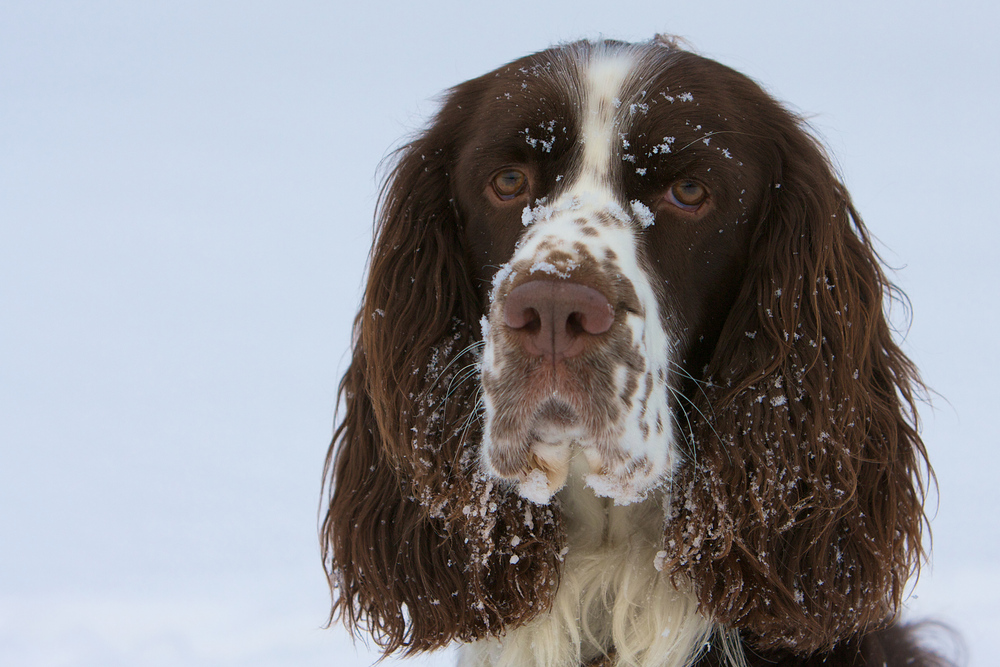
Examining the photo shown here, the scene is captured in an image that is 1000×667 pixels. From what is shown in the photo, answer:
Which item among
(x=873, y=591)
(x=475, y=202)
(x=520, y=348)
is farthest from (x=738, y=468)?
(x=475, y=202)

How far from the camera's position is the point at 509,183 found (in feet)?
8.52

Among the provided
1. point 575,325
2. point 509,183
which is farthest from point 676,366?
point 509,183

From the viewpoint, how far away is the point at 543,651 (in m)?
2.67

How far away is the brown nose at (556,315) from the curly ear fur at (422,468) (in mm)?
567

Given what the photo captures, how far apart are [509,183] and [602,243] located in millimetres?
464

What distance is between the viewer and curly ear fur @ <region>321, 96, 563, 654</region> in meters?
2.56

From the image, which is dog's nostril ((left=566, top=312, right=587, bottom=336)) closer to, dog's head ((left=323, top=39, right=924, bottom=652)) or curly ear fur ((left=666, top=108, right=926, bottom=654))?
dog's head ((left=323, top=39, right=924, bottom=652))

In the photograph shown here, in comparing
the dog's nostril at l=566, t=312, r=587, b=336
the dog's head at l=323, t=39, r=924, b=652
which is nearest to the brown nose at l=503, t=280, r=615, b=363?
the dog's nostril at l=566, t=312, r=587, b=336

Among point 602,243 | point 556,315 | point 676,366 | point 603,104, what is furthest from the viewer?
point 603,104

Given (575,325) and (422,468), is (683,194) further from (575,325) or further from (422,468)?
(422,468)

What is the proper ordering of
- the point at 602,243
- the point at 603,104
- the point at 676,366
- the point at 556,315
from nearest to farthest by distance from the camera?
the point at 556,315
the point at 602,243
the point at 676,366
the point at 603,104

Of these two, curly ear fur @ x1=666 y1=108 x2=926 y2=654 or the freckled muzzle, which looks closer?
the freckled muzzle

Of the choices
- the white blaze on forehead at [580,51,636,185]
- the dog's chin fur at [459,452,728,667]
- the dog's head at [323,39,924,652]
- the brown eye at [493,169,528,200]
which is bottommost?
the dog's chin fur at [459,452,728,667]

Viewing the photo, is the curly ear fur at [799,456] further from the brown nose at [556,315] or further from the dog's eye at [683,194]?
the brown nose at [556,315]
